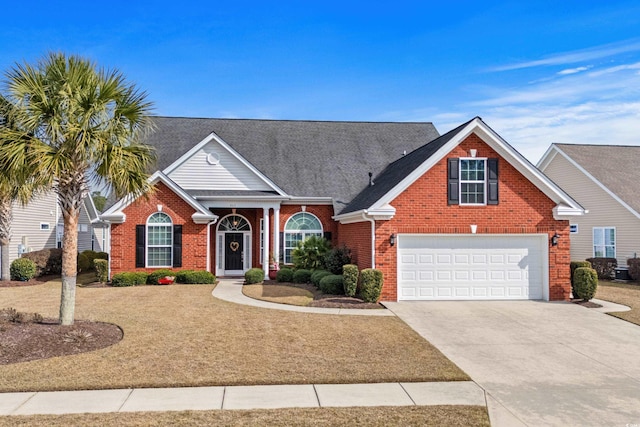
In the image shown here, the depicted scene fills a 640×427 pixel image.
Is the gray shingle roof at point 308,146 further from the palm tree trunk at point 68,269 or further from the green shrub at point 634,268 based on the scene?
the palm tree trunk at point 68,269

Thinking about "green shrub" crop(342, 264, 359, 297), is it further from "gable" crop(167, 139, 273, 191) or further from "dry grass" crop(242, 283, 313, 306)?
"gable" crop(167, 139, 273, 191)

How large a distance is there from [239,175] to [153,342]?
45.3 feet

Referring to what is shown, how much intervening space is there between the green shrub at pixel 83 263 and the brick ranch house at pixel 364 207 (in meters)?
7.05

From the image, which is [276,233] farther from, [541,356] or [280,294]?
[541,356]

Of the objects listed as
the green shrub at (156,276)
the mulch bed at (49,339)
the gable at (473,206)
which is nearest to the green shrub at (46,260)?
the green shrub at (156,276)

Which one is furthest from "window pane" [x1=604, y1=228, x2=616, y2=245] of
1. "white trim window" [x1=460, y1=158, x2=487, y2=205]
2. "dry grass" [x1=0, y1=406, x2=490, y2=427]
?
"dry grass" [x1=0, y1=406, x2=490, y2=427]

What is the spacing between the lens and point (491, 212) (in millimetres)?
16625

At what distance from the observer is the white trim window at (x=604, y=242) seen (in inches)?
1007

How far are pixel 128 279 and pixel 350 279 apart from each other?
31.6 ft

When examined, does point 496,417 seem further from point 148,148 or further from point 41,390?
point 148,148

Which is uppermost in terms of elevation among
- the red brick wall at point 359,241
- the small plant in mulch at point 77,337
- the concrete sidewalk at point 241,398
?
the red brick wall at point 359,241

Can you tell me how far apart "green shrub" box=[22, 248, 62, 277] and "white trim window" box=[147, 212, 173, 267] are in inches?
263

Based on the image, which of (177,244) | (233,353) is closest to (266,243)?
(177,244)

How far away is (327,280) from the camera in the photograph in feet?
56.0
